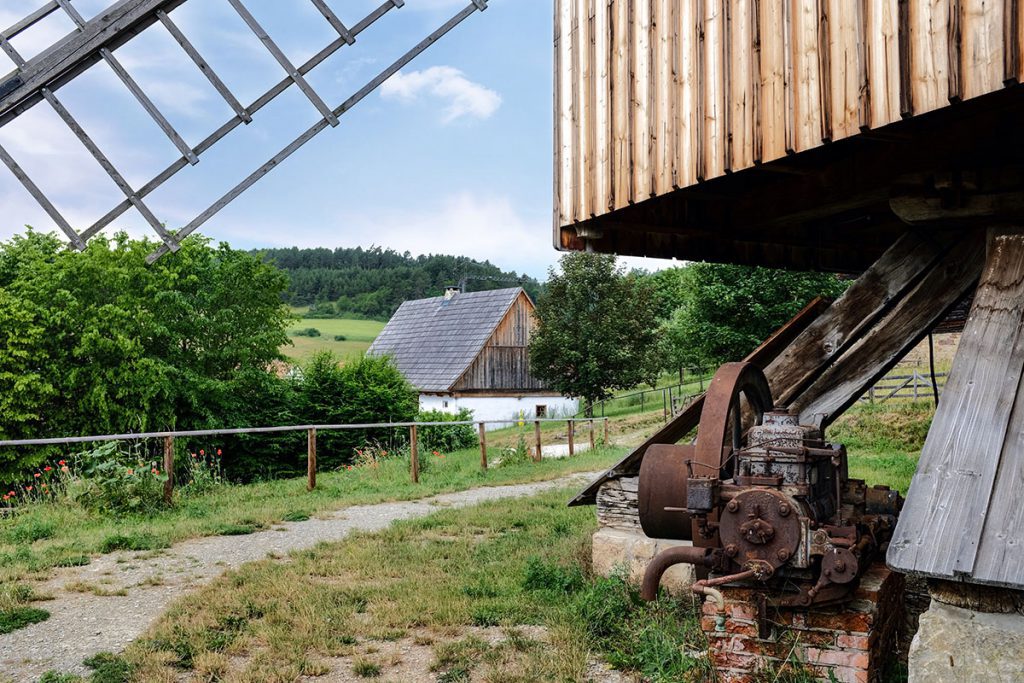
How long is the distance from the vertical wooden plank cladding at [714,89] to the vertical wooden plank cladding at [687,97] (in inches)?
2.8

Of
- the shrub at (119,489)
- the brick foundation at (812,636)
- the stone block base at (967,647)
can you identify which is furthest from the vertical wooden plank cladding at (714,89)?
the shrub at (119,489)

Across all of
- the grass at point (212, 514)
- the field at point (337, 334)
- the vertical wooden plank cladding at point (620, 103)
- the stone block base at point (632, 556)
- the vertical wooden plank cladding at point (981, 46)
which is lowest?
the grass at point (212, 514)

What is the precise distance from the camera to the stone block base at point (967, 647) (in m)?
2.62

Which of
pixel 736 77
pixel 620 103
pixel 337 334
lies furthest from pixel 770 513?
pixel 337 334

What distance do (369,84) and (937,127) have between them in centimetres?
599

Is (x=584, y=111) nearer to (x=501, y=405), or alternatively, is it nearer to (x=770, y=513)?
(x=770, y=513)

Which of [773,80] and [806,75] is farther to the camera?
[773,80]

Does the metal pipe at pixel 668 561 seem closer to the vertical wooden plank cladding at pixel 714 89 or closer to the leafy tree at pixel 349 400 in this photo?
the vertical wooden plank cladding at pixel 714 89

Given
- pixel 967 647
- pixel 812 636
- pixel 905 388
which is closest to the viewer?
pixel 967 647

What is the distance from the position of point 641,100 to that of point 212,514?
22.4ft

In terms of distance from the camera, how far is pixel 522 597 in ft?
17.1

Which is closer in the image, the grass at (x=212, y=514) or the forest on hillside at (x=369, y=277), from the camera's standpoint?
the grass at (x=212, y=514)

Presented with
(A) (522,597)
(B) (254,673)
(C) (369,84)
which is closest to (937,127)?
(A) (522,597)

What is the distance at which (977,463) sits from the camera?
10.3 feet
